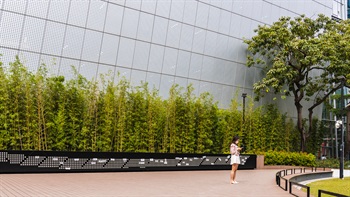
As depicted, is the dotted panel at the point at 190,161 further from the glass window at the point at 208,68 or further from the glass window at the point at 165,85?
the glass window at the point at 208,68

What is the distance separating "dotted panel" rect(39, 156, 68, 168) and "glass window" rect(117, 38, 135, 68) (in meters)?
6.92

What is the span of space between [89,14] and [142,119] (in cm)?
599

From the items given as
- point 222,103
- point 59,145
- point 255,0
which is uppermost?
point 255,0

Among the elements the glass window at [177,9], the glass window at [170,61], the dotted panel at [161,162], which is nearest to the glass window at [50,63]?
the glass window at [170,61]

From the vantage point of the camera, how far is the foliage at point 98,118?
481 inches

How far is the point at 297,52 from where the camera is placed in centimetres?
2208

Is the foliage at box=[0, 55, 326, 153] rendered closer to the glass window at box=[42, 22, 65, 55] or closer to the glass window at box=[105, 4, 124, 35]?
the glass window at box=[42, 22, 65, 55]

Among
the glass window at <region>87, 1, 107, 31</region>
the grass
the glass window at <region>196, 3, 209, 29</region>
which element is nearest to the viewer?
the grass

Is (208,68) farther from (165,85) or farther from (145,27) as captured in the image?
(145,27)

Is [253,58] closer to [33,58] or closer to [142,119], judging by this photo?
[142,119]

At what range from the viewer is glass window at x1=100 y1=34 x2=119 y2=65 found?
17.1m

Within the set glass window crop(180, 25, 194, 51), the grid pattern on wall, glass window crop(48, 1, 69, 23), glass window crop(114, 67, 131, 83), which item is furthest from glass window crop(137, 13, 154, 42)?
glass window crop(48, 1, 69, 23)

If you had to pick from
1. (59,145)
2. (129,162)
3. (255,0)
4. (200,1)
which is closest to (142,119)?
(129,162)

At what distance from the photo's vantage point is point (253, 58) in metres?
23.6
